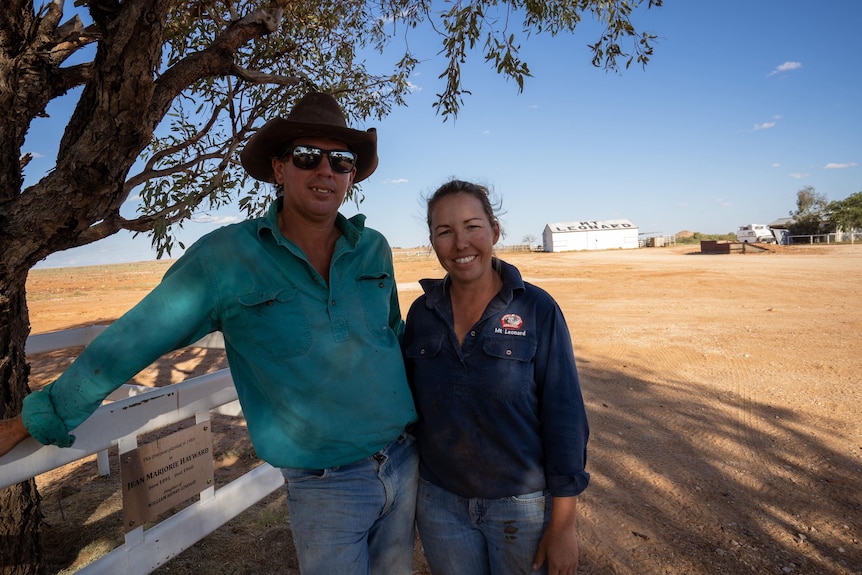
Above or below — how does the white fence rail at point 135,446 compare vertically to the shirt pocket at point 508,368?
below

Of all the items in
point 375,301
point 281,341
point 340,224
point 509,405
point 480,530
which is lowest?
point 480,530

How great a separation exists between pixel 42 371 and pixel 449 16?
8.74 metres

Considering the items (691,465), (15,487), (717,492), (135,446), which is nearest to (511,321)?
(135,446)

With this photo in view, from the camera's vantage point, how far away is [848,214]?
1911 inches

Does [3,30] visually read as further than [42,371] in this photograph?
No

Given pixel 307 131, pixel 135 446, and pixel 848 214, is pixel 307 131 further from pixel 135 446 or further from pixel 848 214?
pixel 848 214

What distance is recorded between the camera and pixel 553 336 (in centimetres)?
187

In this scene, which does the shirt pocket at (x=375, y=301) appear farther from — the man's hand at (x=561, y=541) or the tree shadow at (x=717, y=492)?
the tree shadow at (x=717, y=492)

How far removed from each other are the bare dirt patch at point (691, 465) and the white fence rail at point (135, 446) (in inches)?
35.7

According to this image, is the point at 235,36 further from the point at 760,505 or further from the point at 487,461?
the point at 760,505

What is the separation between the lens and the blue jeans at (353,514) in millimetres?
1813

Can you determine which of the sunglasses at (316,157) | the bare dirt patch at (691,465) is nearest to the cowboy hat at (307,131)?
the sunglasses at (316,157)

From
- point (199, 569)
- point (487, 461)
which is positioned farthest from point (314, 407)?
point (199, 569)

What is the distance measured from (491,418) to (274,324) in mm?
840
